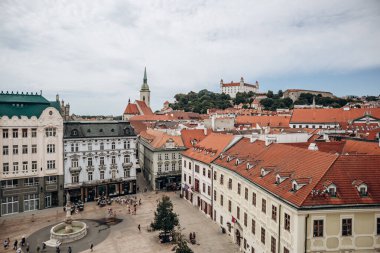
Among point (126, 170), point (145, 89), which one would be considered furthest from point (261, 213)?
point (145, 89)

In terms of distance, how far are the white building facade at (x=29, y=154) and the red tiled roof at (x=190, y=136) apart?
79.3 ft

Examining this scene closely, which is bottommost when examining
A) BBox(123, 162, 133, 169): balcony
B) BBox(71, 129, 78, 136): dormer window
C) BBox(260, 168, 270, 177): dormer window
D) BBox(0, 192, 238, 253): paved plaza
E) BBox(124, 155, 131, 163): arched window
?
BBox(0, 192, 238, 253): paved plaza

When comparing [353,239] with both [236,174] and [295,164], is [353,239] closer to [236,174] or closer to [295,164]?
[295,164]

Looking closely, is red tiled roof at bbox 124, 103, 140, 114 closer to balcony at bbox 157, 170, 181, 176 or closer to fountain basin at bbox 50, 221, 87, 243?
balcony at bbox 157, 170, 181, 176

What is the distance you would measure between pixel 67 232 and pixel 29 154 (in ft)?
57.1

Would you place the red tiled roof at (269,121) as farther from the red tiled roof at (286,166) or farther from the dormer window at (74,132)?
the red tiled roof at (286,166)

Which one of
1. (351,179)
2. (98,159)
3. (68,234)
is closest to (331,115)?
(98,159)

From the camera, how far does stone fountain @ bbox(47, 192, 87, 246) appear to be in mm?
37500

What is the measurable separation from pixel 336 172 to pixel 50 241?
3338 centimetres

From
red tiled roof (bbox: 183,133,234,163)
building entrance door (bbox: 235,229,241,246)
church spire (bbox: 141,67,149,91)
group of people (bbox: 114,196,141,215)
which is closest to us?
building entrance door (bbox: 235,229,241,246)

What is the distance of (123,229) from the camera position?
4109 centimetres

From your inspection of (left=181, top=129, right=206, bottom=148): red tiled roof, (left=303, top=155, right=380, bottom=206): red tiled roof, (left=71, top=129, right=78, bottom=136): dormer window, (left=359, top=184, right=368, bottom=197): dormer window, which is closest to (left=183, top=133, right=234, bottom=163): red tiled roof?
(left=181, top=129, right=206, bottom=148): red tiled roof

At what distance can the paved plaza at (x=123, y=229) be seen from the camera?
116 ft

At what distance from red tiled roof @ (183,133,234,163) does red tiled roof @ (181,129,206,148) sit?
342 inches
